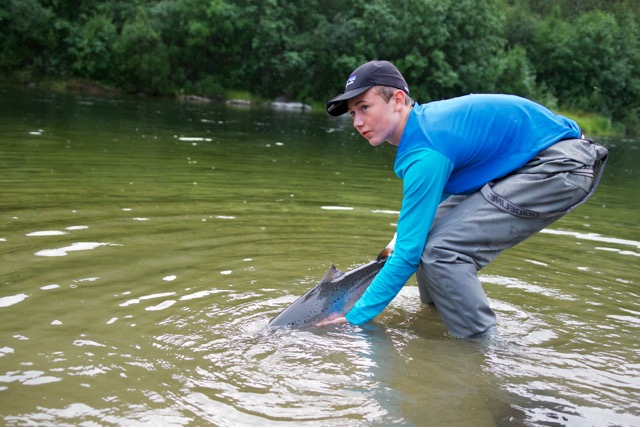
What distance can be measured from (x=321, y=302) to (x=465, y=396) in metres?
1.32

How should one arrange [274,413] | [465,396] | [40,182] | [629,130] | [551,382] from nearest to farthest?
[274,413] < [465,396] < [551,382] < [40,182] < [629,130]

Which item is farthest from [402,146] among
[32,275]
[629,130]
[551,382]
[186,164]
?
[629,130]

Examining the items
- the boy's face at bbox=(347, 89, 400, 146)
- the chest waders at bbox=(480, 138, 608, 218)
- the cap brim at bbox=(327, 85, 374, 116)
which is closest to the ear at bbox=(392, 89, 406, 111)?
the boy's face at bbox=(347, 89, 400, 146)

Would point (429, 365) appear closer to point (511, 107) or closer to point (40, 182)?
point (511, 107)

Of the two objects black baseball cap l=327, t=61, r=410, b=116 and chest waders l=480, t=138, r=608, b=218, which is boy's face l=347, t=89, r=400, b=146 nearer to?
black baseball cap l=327, t=61, r=410, b=116

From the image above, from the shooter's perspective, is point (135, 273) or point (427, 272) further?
point (135, 273)

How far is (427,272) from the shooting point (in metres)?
4.26

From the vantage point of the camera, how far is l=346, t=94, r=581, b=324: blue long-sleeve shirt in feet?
13.1

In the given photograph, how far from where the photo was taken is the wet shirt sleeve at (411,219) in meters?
3.95

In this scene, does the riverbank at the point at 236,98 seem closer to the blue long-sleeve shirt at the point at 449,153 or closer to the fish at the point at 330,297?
the fish at the point at 330,297

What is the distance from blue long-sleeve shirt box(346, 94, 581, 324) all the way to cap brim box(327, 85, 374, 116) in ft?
1.12

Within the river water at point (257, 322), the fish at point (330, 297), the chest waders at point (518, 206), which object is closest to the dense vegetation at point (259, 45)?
the river water at point (257, 322)

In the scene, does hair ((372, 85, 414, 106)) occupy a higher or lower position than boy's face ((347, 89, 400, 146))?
higher

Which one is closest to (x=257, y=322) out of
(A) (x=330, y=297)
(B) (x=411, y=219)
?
(A) (x=330, y=297)
